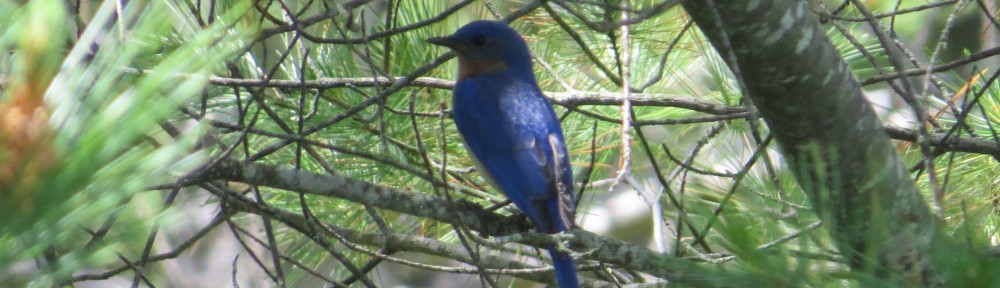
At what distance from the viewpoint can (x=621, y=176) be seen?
1.83 meters

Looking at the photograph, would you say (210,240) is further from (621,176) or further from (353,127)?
(621,176)

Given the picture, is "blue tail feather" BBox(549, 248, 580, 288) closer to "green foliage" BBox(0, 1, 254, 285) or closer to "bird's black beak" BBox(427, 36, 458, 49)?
"bird's black beak" BBox(427, 36, 458, 49)

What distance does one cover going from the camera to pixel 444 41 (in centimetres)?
309

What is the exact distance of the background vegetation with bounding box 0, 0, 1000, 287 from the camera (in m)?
0.74

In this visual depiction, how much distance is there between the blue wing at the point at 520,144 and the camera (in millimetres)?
2734

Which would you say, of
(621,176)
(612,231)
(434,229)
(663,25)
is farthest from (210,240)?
(621,176)

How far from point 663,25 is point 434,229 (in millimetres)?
1003

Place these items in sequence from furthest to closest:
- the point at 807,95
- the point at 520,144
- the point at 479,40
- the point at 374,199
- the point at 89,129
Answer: the point at 479,40 < the point at 520,144 < the point at 374,199 < the point at 807,95 < the point at 89,129

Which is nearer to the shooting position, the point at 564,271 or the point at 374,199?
the point at 374,199

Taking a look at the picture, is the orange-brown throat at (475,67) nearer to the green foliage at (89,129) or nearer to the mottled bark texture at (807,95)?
the mottled bark texture at (807,95)

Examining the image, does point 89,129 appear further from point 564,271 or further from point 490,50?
point 490,50

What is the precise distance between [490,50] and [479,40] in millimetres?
65

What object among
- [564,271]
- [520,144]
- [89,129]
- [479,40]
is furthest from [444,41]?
[89,129]

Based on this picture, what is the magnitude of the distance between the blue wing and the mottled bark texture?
34.0 inches
